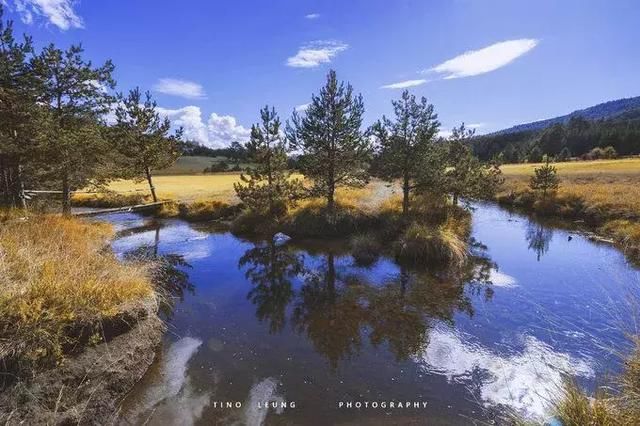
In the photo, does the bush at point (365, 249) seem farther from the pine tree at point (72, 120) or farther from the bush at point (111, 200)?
the bush at point (111, 200)

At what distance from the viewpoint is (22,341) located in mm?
6023

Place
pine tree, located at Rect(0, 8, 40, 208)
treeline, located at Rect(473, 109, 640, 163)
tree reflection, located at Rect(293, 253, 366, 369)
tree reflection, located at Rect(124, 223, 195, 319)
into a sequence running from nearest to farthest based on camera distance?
tree reflection, located at Rect(293, 253, 366, 369) → tree reflection, located at Rect(124, 223, 195, 319) → pine tree, located at Rect(0, 8, 40, 208) → treeline, located at Rect(473, 109, 640, 163)

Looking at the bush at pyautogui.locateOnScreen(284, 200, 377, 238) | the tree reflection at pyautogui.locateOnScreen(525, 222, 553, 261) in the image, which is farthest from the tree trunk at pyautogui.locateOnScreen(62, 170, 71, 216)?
the tree reflection at pyautogui.locateOnScreen(525, 222, 553, 261)

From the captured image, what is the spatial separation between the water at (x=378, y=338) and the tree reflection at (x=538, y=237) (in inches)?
61.9

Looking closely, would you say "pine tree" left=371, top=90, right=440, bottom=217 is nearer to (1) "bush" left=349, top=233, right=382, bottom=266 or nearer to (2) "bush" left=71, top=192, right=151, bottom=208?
(1) "bush" left=349, top=233, right=382, bottom=266

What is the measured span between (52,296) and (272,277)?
9.25m

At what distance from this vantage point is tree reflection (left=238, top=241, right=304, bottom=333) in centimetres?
1165

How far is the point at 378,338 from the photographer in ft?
32.2

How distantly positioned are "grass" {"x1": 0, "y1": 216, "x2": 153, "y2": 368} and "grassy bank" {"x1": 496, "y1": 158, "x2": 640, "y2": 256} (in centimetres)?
2185

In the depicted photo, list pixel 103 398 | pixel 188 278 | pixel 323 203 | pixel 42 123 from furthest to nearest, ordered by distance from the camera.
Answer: pixel 323 203, pixel 42 123, pixel 188 278, pixel 103 398

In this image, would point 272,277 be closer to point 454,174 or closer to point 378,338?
point 378,338

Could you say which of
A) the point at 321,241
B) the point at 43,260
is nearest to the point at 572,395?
the point at 43,260

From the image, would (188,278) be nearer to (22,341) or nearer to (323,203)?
(22,341)

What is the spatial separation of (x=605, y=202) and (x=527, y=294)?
20.1 metres
